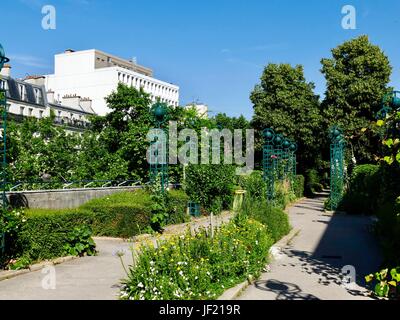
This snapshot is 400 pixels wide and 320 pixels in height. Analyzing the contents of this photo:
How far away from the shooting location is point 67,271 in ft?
27.3

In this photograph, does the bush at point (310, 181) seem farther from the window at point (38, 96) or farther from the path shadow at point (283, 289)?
the window at point (38, 96)

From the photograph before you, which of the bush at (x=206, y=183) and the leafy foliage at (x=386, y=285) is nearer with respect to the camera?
the leafy foliage at (x=386, y=285)

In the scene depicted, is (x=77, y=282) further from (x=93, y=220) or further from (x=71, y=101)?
(x=71, y=101)

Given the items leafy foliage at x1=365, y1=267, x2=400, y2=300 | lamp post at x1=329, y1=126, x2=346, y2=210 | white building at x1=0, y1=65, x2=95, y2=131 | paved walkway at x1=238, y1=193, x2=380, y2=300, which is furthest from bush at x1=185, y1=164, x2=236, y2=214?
white building at x1=0, y1=65, x2=95, y2=131

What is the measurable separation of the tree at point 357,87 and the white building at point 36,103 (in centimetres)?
2547

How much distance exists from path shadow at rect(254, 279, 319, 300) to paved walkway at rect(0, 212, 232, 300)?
91.8 inches

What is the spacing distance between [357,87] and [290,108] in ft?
16.4

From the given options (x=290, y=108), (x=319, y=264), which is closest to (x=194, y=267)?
(x=319, y=264)

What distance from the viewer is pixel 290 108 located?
110ft

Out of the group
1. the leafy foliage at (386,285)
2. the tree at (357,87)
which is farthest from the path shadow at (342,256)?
the tree at (357,87)

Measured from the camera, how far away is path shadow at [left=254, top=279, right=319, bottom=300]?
6.57m

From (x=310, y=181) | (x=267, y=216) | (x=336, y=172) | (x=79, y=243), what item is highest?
(x=336, y=172)

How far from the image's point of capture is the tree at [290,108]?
3325 centimetres
